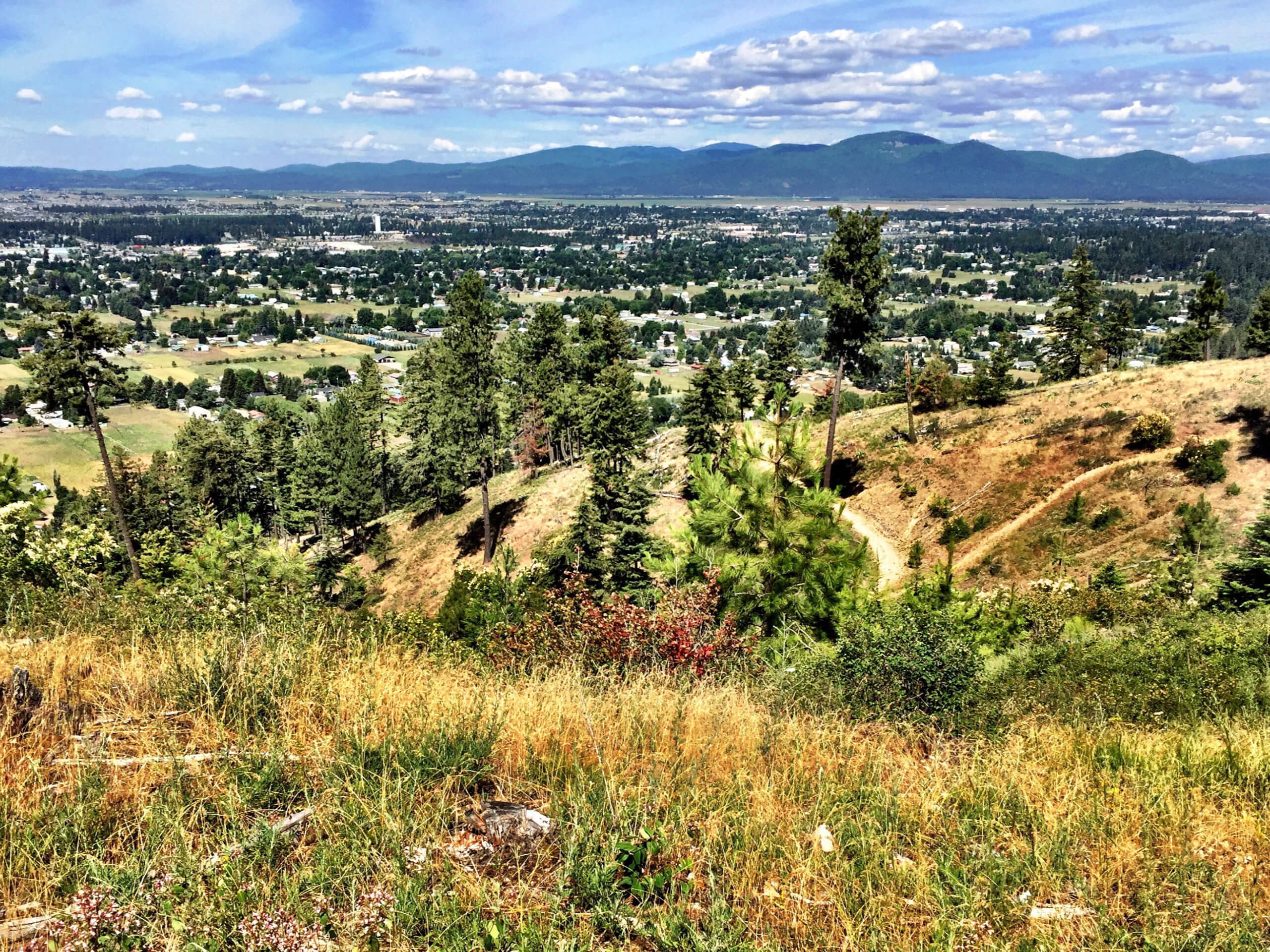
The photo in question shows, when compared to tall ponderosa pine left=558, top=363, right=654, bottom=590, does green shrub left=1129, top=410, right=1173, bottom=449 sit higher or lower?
higher

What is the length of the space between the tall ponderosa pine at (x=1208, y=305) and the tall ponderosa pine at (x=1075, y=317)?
5.43 meters

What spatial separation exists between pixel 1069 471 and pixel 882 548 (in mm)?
7634

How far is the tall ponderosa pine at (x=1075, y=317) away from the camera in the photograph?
46031 millimetres

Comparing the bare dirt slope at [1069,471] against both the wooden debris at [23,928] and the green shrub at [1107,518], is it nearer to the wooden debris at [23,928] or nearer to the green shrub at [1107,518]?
the green shrub at [1107,518]

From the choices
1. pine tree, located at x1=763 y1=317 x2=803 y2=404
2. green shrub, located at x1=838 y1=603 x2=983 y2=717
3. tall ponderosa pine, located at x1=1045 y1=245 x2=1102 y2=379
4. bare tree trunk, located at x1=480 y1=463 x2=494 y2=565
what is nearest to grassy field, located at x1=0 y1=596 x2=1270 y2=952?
green shrub, located at x1=838 y1=603 x2=983 y2=717

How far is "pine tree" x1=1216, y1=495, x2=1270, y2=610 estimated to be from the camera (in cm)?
1402

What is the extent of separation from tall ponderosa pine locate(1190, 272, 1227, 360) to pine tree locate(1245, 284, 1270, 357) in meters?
3.45

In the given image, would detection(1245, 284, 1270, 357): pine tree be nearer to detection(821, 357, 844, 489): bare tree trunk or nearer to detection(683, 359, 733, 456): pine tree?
detection(821, 357, 844, 489): bare tree trunk

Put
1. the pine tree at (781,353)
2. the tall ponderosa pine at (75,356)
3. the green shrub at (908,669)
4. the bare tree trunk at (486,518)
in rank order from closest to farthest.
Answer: the green shrub at (908,669), the tall ponderosa pine at (75,356), the bare tree trunk at (486,518), the pine tree at (781,353)

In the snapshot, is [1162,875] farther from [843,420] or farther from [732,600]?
[843,420]

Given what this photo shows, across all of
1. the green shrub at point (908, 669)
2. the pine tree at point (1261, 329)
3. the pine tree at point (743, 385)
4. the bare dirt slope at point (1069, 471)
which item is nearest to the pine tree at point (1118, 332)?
the pine tree at point (1261, 329)

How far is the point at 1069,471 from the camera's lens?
28641 mm

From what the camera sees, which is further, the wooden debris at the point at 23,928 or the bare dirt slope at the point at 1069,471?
the bare dirt slope at the point at 1069,471

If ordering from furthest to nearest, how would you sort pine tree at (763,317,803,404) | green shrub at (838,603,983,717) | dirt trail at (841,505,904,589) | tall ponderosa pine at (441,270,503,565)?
pine tree at (763,317,803,404), tall ponderosa pine at (441,270,503,565), dirt trail at (841,505,904,589), green shrub at (838,603,983,717)
